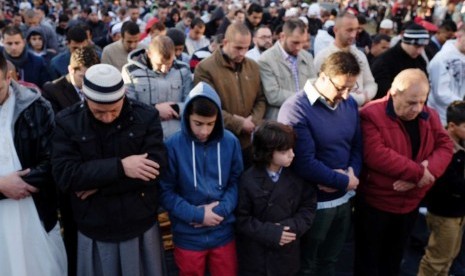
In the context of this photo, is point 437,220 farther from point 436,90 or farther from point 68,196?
point 68,196

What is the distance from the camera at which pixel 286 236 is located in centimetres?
277

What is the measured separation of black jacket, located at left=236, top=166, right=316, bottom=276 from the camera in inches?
110

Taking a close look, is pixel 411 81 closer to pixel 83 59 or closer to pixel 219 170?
pixel 219 170

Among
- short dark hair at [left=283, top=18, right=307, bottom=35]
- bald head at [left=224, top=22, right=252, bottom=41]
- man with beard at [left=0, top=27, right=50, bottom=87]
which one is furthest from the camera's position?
man with beard at [left=0, top=27, right=50, bottom=87]

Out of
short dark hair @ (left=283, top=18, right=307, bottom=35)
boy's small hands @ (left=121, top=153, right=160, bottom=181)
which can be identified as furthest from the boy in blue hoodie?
short dark hair @ (left=283, top=18, right=307, bottom=35)

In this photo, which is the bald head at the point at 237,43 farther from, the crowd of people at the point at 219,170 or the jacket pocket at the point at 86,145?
the jacket pocket at the point at 86,145

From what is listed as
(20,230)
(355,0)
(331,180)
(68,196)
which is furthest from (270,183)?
(355,0)

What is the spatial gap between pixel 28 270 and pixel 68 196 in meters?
0.50

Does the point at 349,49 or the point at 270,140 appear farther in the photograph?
the point at 349,49

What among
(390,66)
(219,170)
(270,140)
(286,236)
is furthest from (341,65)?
(390,66)

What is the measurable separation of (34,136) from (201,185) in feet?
3.33

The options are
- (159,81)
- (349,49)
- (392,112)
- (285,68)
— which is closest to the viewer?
(392,112)

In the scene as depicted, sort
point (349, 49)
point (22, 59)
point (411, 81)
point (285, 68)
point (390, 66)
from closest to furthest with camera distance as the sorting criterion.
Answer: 1. point (411, 81)
2. point (285, 68)
3. point (349, 49)
4. point (390, 66)
5. point (22, 59)

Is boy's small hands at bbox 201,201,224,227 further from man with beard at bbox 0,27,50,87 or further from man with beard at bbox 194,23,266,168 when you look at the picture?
man with beard at bbox 0,27,50,87
